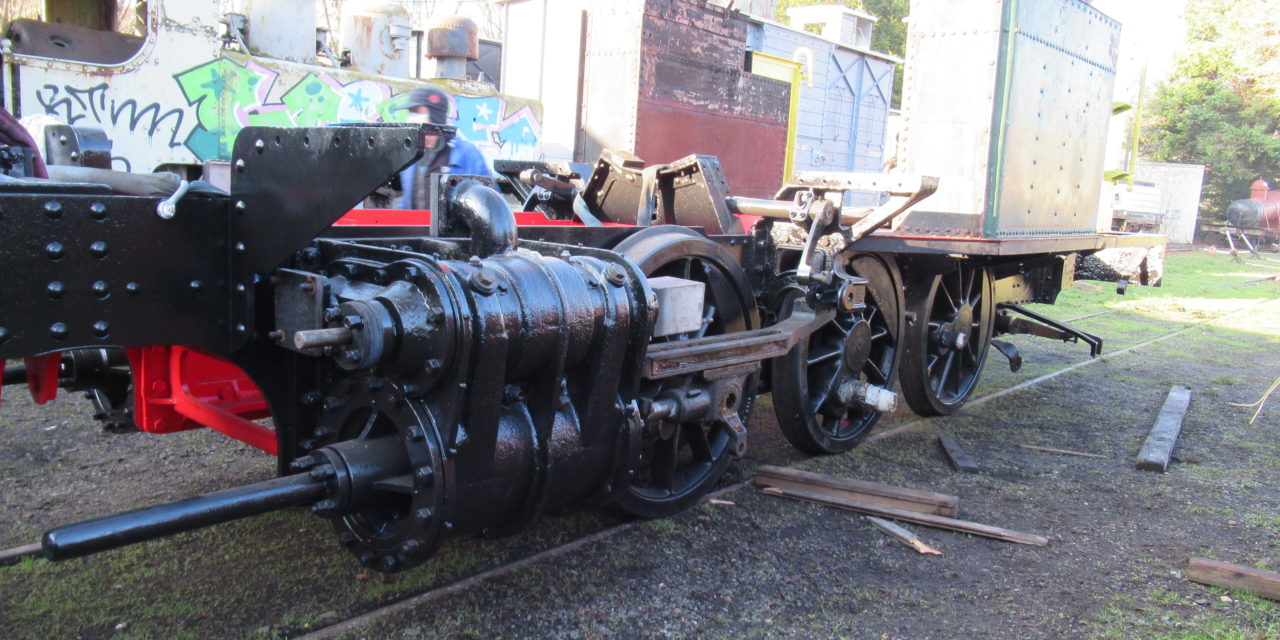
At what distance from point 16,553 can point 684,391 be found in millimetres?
2481

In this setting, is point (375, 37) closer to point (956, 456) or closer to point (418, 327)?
point (956, 456)

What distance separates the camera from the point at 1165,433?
592 cm

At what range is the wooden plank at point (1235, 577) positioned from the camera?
357 centimetres

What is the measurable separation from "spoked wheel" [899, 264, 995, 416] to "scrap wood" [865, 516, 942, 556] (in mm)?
1750

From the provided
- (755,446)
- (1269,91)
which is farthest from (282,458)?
(1269,91)

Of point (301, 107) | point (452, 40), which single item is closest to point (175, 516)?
point (301, 107)

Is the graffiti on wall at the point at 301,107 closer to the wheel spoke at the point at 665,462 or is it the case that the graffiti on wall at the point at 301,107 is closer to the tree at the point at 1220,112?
the wheel spoke at the point at 665,462

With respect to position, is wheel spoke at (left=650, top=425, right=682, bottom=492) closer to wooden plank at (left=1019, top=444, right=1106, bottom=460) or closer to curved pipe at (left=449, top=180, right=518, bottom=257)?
curved pipe at (left=449, top=180, right=518, bottom=257)

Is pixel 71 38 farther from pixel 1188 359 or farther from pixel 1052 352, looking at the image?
pixel 1188 359

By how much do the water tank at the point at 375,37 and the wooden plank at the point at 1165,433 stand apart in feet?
34.5

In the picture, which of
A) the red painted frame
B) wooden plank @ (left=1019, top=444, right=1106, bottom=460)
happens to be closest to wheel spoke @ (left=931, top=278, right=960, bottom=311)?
wooden plank @ (left=1019, top=444, right=1106, bottom=460)

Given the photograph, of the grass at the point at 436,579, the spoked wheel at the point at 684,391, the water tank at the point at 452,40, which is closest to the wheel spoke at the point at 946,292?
the grass at the point at 436,579

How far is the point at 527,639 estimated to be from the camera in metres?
2.93

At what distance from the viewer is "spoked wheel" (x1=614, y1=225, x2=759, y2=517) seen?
368cm
